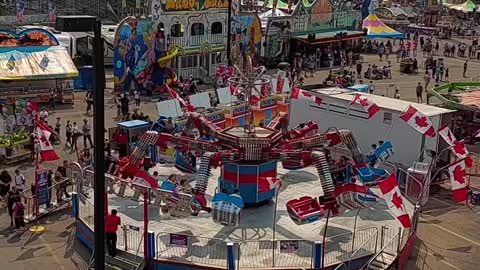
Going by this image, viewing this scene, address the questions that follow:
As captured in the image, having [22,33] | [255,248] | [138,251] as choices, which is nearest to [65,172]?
[138,251]

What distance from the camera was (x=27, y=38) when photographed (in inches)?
1410

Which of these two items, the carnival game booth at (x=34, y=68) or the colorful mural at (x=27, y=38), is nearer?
the carnival game booth at (x=34, y=68)

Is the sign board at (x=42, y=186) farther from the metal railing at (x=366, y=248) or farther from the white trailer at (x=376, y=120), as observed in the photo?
the white trailer at (x=376, y=120)

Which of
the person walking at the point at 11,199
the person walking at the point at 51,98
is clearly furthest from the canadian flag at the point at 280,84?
the person walking at the point at 11,199

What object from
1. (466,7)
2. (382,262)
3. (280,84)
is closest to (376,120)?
(280,84)

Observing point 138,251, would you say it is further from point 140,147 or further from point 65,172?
point 65,172

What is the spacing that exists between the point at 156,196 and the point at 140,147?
1848 mm

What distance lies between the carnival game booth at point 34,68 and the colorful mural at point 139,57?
9.81 ft

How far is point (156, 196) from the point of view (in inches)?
770

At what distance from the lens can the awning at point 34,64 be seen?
113 ft

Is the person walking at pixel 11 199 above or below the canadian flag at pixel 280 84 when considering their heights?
below

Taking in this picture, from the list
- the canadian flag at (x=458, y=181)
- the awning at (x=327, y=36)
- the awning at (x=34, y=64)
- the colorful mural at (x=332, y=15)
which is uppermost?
the colorful mural at (x=332, y=15)

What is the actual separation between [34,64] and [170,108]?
446 inches

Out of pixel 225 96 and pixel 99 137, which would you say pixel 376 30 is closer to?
pixel 225 96
